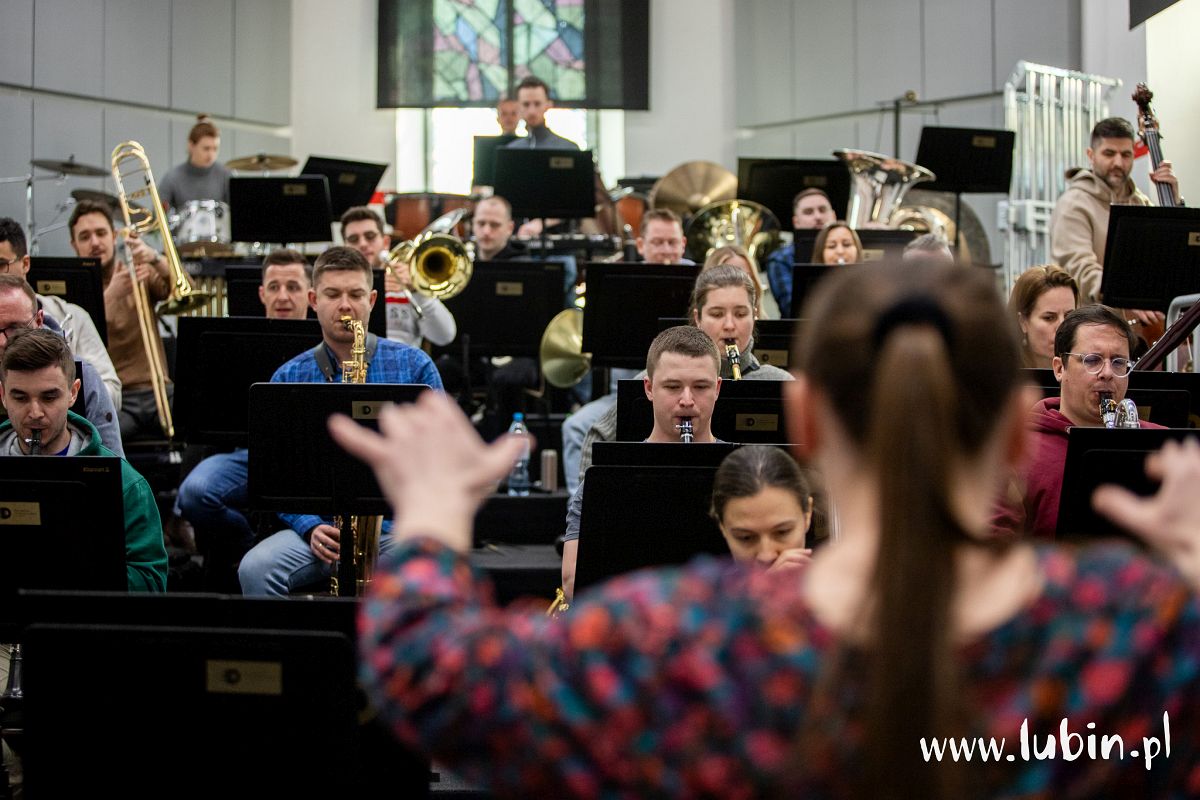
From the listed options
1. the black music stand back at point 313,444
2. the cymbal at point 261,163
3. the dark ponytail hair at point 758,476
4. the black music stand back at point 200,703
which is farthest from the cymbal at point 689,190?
the black music stand back at point 200,703

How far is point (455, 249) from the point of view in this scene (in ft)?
23.5

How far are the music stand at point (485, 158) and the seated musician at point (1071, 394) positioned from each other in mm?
5770

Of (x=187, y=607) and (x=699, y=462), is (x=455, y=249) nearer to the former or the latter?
(x=699, y=462)

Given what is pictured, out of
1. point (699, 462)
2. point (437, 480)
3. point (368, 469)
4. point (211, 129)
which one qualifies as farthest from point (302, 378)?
point (211, 129)

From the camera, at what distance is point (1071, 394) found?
4.22 meters

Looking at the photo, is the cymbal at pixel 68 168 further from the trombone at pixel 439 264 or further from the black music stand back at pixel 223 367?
the black music stand back at pixel 223 367

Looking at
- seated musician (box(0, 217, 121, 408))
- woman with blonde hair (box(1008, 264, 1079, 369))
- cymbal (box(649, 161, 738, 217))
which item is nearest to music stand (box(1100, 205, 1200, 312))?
woman with blonde hair (box(1008, 264, 1079, 369))

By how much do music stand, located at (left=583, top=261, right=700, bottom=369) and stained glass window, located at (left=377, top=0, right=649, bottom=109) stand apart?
7630 millimetres

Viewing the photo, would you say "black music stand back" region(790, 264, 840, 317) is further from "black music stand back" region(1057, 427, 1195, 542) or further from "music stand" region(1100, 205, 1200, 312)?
"black music stand back" region(1057, 427, 1195, 542)

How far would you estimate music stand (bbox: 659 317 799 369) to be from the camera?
5512 millimetres

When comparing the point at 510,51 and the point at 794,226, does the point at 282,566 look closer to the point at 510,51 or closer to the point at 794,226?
the point at 794,226

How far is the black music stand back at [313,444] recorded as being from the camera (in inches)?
161

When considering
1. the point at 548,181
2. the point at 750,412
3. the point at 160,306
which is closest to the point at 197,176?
the point at 160,306

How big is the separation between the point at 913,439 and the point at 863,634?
0.17 meters
